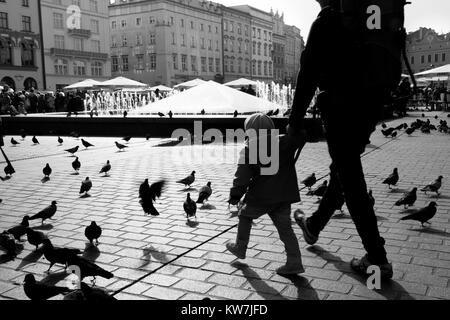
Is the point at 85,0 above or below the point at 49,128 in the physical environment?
above

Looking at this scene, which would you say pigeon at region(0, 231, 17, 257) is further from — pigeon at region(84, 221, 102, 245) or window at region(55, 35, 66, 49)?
window at region(55, 35, 66, 49)

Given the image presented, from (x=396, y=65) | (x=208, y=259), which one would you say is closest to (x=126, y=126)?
(x=208, y=259)

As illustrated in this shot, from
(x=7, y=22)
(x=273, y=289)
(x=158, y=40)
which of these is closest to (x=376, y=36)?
(x=273, y=289)

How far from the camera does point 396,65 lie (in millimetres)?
3197

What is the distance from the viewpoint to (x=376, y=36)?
124 inches

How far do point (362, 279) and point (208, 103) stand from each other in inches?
541

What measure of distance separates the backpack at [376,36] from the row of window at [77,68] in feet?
179

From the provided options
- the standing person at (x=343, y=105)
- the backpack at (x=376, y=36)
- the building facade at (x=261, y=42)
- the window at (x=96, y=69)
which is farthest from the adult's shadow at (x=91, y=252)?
the building facade at (x=261, y=42)

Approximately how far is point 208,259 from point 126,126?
13787 mm

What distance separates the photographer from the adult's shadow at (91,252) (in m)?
4.17

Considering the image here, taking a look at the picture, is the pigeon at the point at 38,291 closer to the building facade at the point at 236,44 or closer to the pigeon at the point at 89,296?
the pigeon at the point at 89,296

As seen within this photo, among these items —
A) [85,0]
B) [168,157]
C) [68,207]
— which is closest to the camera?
[68,207]

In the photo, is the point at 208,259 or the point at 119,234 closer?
the point at 208,259

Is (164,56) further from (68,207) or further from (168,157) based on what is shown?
(68,207)
